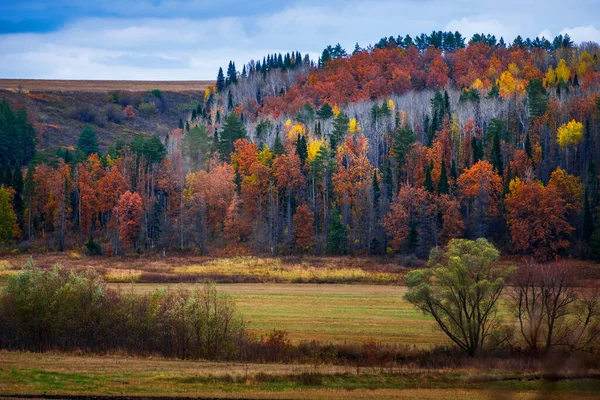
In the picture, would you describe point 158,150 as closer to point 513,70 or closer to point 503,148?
point 503,148

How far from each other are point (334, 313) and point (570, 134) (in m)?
68.8

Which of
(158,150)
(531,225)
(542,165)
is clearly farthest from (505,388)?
(158,150)

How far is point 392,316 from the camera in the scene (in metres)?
49.7

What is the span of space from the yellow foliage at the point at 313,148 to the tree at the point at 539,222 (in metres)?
32.4

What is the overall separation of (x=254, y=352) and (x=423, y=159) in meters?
75.2

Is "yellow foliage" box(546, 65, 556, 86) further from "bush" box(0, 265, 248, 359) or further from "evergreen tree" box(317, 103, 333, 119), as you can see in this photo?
"bush" box(0, 265, 248, 359)

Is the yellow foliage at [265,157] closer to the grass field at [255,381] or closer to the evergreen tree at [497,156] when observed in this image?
the evergreen tree at [497,156]

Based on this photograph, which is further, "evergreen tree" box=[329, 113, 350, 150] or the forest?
"evergreen tree" box=[329, 113, 350, 150]

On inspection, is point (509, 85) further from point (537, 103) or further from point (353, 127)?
point (353, 127)

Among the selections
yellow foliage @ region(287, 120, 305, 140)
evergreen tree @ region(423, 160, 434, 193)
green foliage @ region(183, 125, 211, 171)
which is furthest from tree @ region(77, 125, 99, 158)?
evergreen tree @ region(423, 160, 434, 193)

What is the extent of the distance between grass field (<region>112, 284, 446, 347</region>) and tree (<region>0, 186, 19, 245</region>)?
144 ft

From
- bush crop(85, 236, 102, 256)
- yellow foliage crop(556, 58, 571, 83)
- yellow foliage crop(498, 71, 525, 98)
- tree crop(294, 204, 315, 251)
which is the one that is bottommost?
bush crop(85, 236, 102, 256)

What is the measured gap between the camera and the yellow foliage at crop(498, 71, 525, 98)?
138 metres

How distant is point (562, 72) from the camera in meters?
155
